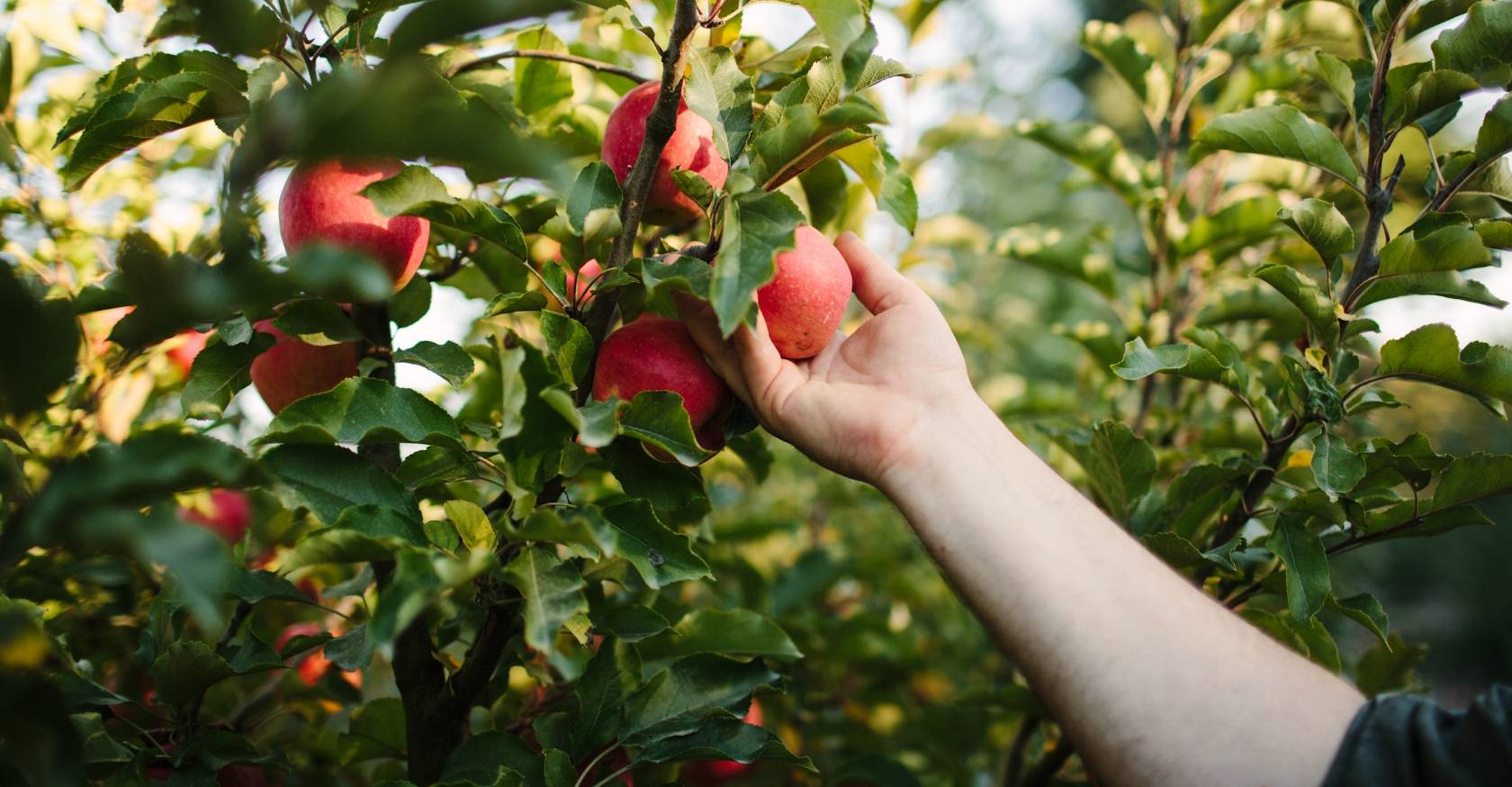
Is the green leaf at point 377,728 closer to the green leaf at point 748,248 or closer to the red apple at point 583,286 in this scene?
the red apple at point 583,286

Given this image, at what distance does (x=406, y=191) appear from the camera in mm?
797

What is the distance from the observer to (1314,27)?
1.66m

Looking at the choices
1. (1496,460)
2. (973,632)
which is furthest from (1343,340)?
(973,632)

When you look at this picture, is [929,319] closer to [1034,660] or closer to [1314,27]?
[1034,660]

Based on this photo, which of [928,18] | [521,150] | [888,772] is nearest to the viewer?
[521,150]

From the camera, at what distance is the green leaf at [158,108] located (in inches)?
33.4

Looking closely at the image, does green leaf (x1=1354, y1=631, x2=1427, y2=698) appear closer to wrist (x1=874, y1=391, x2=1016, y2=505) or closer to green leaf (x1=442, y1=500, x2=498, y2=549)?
wrist (x1=874, y1=391, x2=1016, y2=505)

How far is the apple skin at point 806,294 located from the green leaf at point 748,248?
0.12 meters

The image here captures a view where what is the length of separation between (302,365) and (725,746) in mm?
602

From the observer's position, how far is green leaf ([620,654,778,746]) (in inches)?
35.9

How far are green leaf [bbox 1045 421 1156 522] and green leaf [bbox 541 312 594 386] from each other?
64 centimetres

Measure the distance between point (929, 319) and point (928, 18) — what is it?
1017mm

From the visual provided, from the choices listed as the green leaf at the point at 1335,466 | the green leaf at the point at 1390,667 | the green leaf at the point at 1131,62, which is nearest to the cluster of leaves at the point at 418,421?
the green leaf at the point at 1335,466

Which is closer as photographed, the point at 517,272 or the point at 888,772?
the point at 517,272
